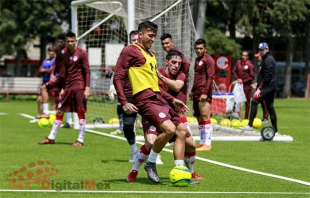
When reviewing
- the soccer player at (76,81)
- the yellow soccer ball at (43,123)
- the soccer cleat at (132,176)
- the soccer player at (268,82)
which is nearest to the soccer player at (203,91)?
the soccer player at (76,81)

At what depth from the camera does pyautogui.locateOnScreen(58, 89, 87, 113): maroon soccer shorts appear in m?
14.6

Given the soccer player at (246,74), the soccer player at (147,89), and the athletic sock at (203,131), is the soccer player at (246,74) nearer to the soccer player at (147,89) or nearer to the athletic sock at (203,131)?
the athletic sock at (203,131)

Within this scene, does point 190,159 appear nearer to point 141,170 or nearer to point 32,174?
point 141,170

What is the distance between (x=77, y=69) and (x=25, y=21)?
3291 cm

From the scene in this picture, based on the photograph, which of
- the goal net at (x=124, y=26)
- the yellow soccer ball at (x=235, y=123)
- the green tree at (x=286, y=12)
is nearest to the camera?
the goal net at (x=124, y=26)

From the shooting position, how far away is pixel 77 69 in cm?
1466

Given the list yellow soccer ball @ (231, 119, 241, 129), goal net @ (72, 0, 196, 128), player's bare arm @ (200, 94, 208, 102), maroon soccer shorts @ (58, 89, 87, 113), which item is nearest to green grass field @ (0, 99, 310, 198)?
maroon soccer shorts @ (58, 89, 87, 113)

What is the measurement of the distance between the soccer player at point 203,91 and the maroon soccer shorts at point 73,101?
2.21 meters

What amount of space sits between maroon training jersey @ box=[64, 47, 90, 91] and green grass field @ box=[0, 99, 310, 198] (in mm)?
1260

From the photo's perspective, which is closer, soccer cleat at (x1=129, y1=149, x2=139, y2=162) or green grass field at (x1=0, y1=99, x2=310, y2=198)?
green grass field at (x1=0, y1=99, x2=310, y2=198)

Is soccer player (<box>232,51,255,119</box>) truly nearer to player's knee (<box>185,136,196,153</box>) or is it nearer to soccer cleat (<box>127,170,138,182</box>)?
player's knee (<box>185,136,196,153</box>)

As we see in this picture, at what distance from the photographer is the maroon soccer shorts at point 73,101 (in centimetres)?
1461

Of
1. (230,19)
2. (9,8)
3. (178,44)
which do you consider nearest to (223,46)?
(230,19)

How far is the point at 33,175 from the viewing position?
10180 mm
